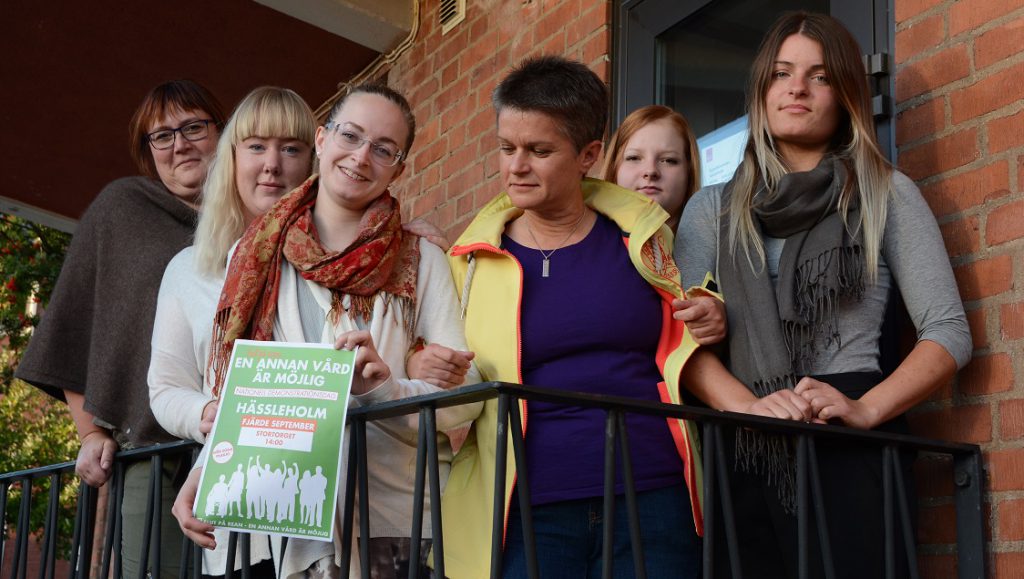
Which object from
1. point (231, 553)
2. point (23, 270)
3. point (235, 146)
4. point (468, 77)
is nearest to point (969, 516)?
point (231, 553)

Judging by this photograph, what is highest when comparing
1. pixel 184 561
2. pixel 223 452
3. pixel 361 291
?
pixel 361 291

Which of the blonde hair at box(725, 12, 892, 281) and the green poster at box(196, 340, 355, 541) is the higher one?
the blonde hair at box(725, 12, 892, 281)

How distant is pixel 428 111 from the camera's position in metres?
5.28

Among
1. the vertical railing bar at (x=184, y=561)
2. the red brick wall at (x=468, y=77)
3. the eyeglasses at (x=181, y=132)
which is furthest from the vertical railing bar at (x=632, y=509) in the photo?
the red brick wall at (x=468, y=77)

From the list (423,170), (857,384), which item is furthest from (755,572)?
(423,170)

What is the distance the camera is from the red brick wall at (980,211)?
2.47 m

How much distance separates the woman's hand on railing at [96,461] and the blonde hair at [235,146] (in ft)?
1.97

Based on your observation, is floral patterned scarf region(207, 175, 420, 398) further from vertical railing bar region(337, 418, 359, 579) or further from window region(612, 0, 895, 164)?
window region(612, 0, 895, 164)

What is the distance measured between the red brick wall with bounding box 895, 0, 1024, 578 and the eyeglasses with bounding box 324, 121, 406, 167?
126 centimetres

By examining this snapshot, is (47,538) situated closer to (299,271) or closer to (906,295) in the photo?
(299,271)

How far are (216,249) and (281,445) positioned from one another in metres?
0.78

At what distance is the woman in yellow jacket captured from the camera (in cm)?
234

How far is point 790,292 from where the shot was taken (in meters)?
2.46

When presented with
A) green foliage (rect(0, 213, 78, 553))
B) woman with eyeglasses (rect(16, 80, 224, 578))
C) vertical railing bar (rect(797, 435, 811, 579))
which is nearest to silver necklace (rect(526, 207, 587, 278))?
vertical railing bar (rect(797, 435, 811, 579))
